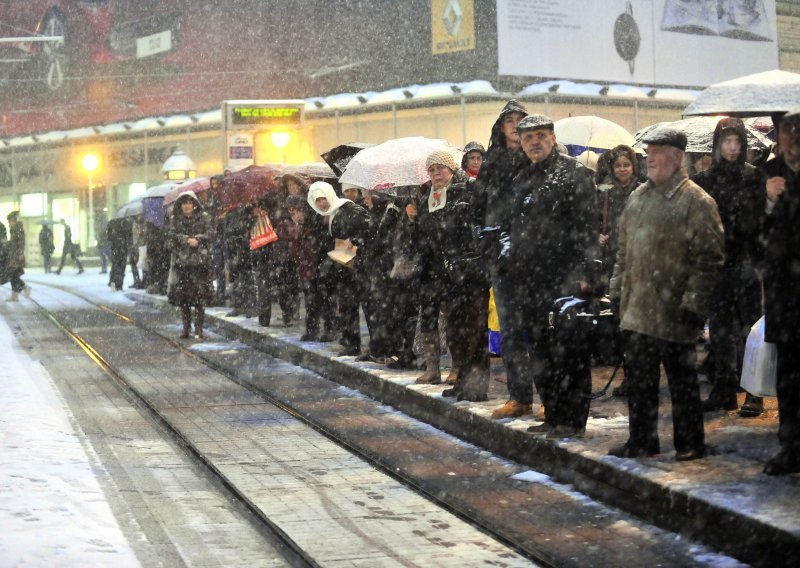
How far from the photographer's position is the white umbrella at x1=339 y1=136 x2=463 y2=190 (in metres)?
12.2

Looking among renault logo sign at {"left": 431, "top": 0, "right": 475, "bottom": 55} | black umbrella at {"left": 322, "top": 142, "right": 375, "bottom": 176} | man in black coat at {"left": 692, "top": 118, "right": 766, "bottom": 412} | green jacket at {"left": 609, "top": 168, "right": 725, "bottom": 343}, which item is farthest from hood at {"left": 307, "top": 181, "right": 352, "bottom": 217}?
renault logo sign at {"left": 431, "top": 0, "right": 475, "bottom": 55}

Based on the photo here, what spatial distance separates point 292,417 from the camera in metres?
11.0

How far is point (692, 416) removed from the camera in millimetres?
7527

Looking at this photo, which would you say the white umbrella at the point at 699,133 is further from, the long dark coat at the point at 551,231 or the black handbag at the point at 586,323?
the black handbag at the point at 586,323

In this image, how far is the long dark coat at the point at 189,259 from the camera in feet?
56.0

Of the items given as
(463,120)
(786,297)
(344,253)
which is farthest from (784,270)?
(463,120)

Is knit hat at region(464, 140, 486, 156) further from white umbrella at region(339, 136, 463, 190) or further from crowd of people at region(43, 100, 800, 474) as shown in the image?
white umbrella at region(339, 136, 463, 190)

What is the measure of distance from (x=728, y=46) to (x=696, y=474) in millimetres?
36451

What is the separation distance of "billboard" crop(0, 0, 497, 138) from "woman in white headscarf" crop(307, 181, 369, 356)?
51.9 feet

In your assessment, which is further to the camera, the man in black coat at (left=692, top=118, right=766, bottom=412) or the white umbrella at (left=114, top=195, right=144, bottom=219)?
the white umbrella at (left=114, top=195, right=144, bottom=219)

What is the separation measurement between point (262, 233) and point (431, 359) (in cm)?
680

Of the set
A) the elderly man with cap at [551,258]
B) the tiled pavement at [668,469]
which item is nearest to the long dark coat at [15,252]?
the tiled pavement at [668,469]

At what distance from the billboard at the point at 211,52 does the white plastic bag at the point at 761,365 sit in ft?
76.6

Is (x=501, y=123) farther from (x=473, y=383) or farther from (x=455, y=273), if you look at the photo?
(x=473, y=383)
